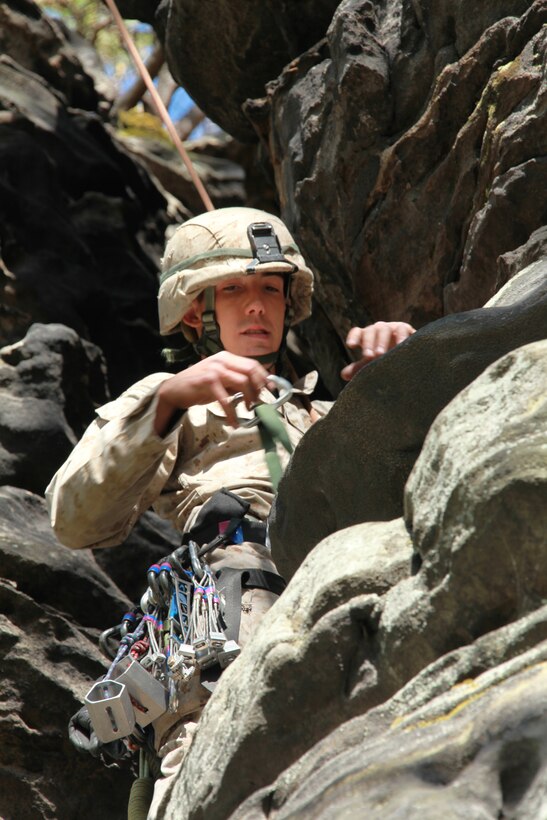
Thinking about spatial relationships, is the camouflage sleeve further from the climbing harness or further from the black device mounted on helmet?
the black device mounted on helmet

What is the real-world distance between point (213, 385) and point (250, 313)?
171 centimetres

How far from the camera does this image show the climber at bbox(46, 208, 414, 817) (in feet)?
13.6

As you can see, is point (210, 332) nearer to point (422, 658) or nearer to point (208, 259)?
point (208, 259)

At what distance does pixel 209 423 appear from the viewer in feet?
16.6

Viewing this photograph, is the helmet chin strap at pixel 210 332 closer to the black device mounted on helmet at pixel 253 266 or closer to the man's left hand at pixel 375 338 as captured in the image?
the black device mounted on helmet at pixel 253 266

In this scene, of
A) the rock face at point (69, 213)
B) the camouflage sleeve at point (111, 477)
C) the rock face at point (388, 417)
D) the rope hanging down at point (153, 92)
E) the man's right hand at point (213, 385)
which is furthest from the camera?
the rock face at point (69, 213)

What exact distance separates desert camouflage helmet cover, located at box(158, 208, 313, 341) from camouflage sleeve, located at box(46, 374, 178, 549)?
94 centimetres

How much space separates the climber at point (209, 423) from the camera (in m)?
4.14

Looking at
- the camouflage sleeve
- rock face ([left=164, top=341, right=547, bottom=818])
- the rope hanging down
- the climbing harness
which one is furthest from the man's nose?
rock face ([left=164, top=341, right=547, bottom=818])

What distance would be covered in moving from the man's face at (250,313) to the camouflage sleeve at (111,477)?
79 cm

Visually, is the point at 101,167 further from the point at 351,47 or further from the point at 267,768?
the point at 267,768

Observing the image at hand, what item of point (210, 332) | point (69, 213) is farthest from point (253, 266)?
point (69, 213)

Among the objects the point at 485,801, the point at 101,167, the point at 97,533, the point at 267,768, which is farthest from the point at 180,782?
the point at 101,167

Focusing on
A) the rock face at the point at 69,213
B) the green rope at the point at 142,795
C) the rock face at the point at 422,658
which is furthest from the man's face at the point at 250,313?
the rock face at the point at 69,213
